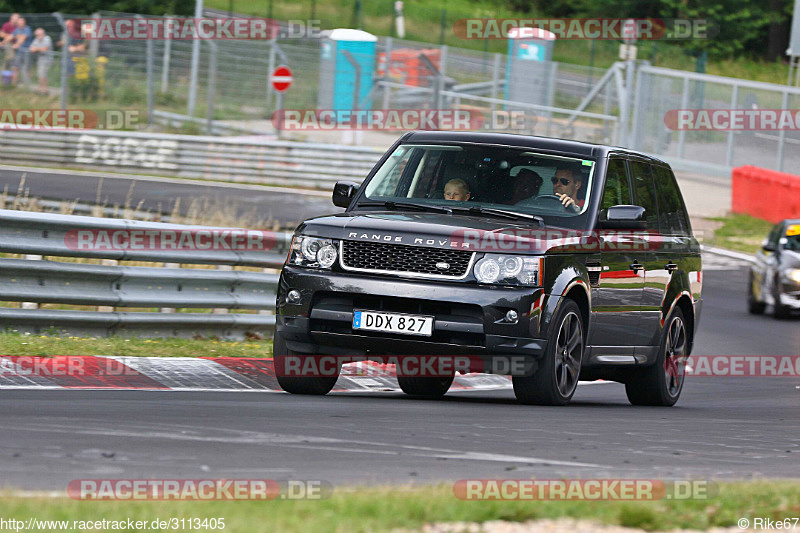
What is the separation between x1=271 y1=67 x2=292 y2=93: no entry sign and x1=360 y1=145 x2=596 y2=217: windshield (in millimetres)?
23615

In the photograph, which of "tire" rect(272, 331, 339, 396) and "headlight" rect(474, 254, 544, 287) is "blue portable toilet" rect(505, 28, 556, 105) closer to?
"tire" rect(272, 331, 339, 396)

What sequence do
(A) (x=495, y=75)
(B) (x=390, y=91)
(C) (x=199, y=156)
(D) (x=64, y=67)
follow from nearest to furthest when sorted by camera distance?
1. (C) (x=199, y=156)
2. (D) (x=64, y=67)
3. (B) (x=390, y=91)
4. (A) (x=495, y=75)

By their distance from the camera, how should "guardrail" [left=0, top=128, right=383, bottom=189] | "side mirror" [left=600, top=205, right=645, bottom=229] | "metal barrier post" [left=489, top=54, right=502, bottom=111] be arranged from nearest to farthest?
"side mirror" [left=600, top=205, right=645, bottom=229] → "guardrail" [left=0, top=128, right=383, bottom=189] → "metal barrier post" [left=489, top=54, right=502, bottom=111]

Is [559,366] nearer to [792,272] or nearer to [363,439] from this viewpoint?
[363,439]

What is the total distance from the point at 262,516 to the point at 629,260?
571 centimetres

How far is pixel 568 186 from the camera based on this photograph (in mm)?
9688

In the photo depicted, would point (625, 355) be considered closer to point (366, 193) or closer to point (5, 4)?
point (366, 193)

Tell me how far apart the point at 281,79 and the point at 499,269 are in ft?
82.8

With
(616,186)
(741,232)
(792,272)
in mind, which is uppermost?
(616,186)

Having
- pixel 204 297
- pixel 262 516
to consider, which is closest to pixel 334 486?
pixel 262 516

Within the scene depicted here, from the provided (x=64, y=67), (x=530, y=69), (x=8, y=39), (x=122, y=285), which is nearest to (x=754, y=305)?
(x=122, y=285)

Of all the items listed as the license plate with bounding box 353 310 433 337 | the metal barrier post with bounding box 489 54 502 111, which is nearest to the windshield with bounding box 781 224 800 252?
the license plate with bounding box 353 310 433 337

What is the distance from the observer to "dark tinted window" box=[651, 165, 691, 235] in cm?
1101

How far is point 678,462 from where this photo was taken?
6918mm
